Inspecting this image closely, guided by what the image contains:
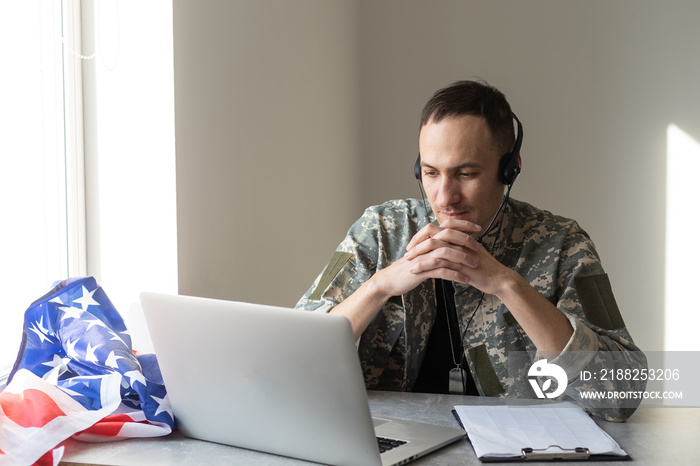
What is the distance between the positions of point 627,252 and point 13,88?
2.68m

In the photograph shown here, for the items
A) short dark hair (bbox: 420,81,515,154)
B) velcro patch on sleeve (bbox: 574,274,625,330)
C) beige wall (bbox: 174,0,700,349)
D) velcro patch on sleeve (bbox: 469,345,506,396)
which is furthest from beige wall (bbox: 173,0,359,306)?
velcro patch on sleeve (bbox: 574,274,625,330)

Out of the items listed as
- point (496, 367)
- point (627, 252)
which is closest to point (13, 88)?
point (496, 367)

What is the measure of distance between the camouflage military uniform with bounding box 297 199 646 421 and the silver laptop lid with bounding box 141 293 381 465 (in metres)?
0.49

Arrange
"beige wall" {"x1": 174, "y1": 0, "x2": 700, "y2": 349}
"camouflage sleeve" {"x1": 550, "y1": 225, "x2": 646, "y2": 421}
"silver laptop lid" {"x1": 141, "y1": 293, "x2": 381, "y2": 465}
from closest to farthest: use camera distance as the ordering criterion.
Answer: "silver laptop lid" {"x1": 141, "y1": 293, "x2": 381, "y2": 465}
"camouflage sleeve" {"x1": 550, "y1": 225, "x2": 646, "y2": 421}
"beige wall" {"x1": 174, "y1": 0, "x2": 700, "y2": 349}

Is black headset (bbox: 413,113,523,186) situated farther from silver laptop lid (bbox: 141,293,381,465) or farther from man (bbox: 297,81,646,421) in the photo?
silver laptop lid (bbox: 141,293,381,465)

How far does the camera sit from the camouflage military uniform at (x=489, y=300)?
146cm

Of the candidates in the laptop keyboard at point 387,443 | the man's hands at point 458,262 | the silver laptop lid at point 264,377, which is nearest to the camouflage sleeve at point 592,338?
the man's hands at point 458,262

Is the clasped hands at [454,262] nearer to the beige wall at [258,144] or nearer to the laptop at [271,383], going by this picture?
the laptop at [271,383]

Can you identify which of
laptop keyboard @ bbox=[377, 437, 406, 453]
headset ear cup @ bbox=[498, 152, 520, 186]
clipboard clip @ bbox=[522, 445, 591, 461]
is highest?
headset ear cup @ bbox=[498, 152, 520, 186]

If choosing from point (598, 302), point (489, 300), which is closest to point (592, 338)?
point (598, 302)

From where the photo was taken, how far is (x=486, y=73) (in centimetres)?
329

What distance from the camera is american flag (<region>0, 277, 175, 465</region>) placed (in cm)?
103

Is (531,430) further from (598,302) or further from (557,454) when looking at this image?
(598,302)

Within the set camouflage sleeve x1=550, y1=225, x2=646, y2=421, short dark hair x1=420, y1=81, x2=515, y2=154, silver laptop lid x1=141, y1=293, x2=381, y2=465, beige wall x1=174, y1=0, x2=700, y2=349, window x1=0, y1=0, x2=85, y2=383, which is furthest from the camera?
beige wall x1=174, y1=0, x2=700, y2=349
